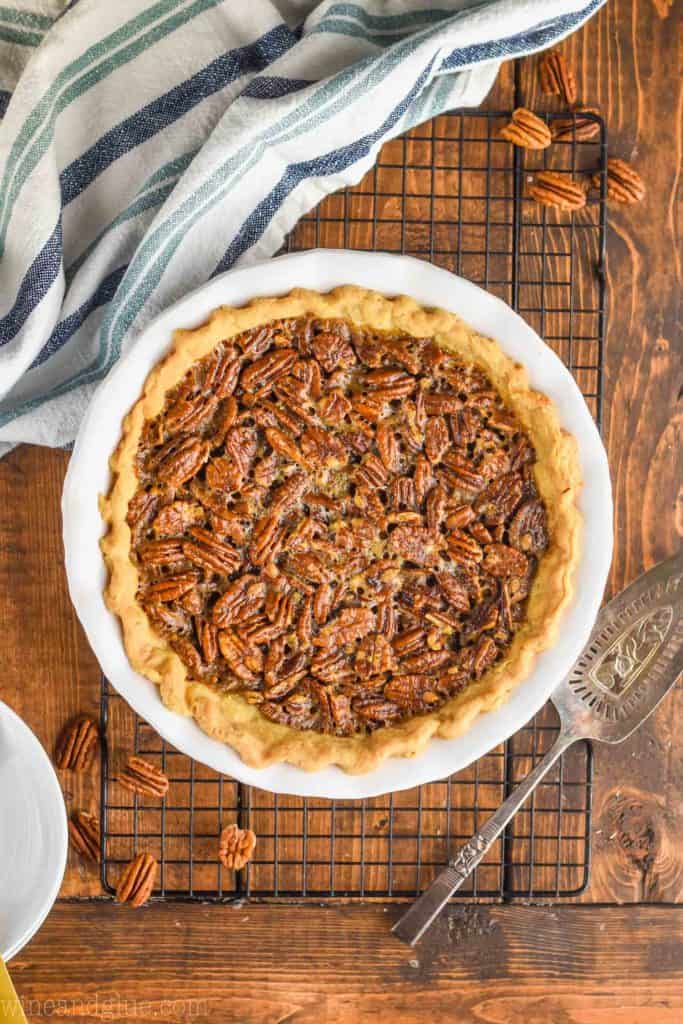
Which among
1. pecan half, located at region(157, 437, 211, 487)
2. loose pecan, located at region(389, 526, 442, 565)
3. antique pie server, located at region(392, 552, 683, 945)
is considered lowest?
antique pie server, located at region(392, 552, 683, 945)

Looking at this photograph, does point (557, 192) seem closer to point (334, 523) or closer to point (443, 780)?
point (334, 523)

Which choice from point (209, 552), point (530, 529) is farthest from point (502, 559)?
point (209, 552)

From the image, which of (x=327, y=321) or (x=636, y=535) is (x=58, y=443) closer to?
(x=327, y=321)

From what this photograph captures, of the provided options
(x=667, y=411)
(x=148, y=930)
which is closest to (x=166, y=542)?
(x=148, y=930)

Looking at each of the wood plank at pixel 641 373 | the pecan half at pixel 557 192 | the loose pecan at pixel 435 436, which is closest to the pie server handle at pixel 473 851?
the wood plank at pixel 641 373

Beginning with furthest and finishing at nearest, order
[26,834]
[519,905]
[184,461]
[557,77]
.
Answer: [519,905], [557,77], [26,834], [184,461]

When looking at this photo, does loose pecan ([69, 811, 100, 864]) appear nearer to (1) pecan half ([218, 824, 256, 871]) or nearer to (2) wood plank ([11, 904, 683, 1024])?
(2) wood plank ([11, 904, 683, 1024])

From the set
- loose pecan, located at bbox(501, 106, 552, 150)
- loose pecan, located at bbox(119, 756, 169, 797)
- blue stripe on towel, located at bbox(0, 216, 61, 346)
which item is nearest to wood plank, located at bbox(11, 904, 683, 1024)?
loose pecan, located at bbox(119, 756, 169, 797)
